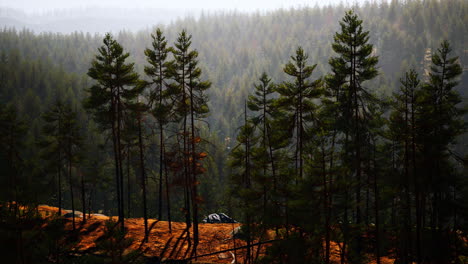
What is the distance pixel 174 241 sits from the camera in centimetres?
2208

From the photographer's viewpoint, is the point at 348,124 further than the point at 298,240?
Yes

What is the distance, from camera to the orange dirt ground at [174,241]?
64.8 ft

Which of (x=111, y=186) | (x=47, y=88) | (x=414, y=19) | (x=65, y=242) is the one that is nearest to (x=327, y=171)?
(x=65, y=242)

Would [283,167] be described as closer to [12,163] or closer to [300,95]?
[300,95]

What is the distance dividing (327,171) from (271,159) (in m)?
4.98

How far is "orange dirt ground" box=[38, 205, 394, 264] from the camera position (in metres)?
19.8

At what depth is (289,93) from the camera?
58.4 ft

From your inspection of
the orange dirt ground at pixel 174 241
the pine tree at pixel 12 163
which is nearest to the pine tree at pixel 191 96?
the orange dirt ground at pixel 174 241

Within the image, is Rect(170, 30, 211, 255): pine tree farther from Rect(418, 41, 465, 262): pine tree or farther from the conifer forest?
Rect(418, 41, 465, 262): pine tree

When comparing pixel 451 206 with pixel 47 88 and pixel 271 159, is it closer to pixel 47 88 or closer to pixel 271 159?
pixel 271 159

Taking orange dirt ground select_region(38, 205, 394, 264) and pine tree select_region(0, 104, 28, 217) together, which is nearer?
pine tree select_region(0, 104, 28, 217)

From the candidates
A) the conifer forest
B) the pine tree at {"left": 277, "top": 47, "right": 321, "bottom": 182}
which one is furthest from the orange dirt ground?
the pine tree at {"left": 277, "top": 47, "right": 321, "bottom": 182}

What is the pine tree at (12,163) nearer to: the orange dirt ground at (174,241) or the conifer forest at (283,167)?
the conifer forest at (283,167)

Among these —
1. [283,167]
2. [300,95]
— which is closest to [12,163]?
[283,167]
